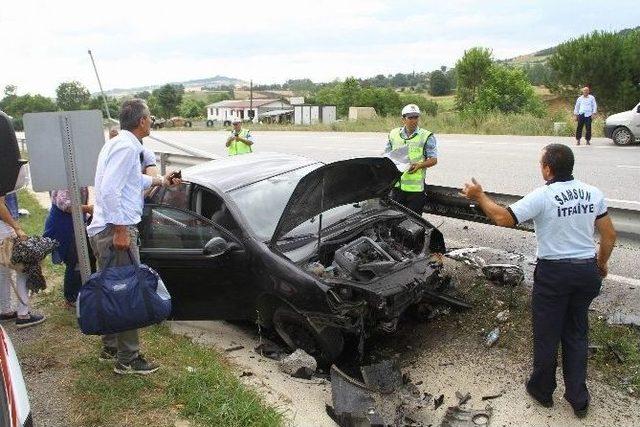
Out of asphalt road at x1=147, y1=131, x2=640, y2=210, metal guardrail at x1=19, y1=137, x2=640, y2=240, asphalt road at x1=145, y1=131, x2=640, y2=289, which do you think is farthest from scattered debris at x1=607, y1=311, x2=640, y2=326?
asphalt road at x1=147, y1=131, x2=640, y2=210

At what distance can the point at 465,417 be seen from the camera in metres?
3.89

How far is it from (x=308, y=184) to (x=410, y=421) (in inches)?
78.3

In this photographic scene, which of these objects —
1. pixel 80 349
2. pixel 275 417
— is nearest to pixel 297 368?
pixel 275 417

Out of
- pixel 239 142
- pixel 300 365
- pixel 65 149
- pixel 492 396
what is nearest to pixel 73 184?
pixel 65 149

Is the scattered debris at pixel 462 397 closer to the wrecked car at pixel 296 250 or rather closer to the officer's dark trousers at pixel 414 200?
the wrecked car at pixel 296 250

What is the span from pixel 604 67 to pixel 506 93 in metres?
16.4

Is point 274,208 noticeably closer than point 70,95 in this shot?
Yes

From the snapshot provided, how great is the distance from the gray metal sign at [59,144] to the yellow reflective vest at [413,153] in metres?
3.14

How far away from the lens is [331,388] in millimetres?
4199

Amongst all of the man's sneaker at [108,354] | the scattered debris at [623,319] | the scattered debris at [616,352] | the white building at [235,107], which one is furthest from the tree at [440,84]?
the man's sneaker at [108,354]

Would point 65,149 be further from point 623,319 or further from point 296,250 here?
point 623,319

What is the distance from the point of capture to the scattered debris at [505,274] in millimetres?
5590

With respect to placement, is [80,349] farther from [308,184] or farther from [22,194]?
[22,194]

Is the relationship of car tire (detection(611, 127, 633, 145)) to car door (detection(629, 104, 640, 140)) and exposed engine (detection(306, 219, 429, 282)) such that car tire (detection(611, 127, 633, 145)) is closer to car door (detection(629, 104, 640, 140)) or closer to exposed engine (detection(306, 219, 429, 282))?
car door (detection(629, 104, 640, 140))
